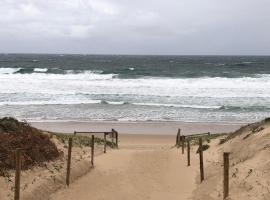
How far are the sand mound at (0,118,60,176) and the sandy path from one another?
148 centimetres

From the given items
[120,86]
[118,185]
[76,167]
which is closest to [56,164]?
[76,167]

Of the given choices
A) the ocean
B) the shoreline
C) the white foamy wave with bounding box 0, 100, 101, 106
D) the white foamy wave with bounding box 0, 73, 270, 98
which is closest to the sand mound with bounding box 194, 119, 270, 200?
the shoreline

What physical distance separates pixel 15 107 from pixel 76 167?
80.7 ft

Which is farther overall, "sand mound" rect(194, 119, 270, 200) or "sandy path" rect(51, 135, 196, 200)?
"sandy path" rect(51, 135, 196, 200)

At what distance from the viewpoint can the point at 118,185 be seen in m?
15.8

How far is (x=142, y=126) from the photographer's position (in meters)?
32.8

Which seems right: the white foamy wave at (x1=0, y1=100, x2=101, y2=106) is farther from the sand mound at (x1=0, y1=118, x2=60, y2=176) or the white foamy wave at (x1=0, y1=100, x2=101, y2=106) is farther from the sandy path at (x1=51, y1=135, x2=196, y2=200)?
the sand mound at (x1=0, y1=118, x2=60, y2=176)

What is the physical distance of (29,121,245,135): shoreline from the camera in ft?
102

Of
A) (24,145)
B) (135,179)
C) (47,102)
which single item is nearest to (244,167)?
(135,179)

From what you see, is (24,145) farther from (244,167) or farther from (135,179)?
(244,167)

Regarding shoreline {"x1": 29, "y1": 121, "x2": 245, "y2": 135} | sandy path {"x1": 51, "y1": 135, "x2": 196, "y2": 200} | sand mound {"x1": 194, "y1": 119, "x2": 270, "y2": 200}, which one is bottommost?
shoreline {"x1": 29, "y1": 121, "x2": 245, "y2": 135}

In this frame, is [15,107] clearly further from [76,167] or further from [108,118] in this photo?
[76,167]

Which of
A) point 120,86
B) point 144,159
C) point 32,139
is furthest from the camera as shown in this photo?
point 120,86

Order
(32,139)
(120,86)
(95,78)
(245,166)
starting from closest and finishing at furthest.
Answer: (245,166), (32,139), (120,86), (95,78)
